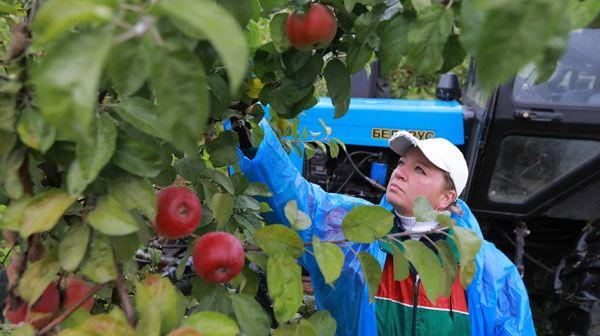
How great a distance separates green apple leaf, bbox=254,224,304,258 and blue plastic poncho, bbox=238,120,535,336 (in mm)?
622

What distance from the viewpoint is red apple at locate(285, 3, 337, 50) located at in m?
0.88

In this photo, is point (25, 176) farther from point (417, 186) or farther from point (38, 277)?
point (417, 186)

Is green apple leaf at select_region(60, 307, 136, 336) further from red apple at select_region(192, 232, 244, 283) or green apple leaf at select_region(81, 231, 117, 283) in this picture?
red apple at select_region(192, 232, 244, 283)

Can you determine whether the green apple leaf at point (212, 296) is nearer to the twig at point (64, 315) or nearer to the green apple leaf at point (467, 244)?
the twig at point (64, 315)

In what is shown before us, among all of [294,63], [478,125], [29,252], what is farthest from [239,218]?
[478,125]

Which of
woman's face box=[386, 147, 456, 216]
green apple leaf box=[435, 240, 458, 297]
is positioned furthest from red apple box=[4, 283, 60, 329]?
woman's face box=[386, 147, 456, 216]

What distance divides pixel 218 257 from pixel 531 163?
2247mm

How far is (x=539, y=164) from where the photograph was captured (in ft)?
8.79

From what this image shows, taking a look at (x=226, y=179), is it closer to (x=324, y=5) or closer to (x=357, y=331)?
(x=324, y=5)

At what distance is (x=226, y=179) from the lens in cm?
109

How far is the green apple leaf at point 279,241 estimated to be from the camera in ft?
2.71

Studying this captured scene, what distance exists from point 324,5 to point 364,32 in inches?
4.6

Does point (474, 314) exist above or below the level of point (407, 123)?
above

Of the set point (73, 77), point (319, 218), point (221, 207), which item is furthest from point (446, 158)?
point (73, 77)
